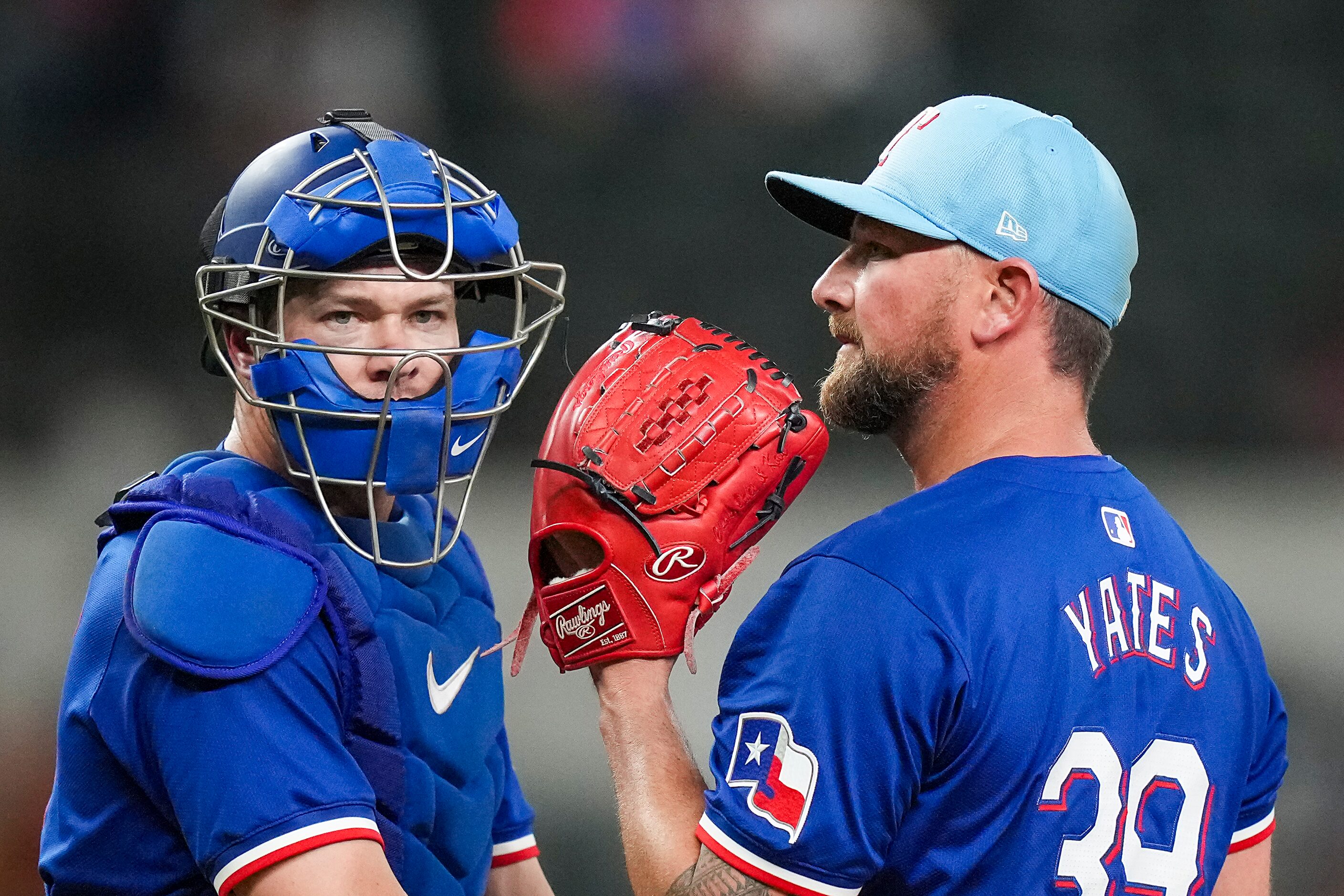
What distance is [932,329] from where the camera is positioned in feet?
5.39

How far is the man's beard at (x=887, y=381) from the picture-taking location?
1.64m

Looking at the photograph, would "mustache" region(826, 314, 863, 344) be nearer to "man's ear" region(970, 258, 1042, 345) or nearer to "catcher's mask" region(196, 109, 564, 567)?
"man's ear" region(970, 258, 1042, 345)

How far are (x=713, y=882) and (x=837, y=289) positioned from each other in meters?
0.79

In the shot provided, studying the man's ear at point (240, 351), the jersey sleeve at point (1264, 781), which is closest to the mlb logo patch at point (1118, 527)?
the jersey sleeve at point (1264, 781)

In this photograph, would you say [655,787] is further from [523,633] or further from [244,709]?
[244,709]

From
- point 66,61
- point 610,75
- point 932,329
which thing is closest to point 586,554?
point 932,329

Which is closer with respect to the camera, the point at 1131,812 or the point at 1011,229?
the point at 1131,812

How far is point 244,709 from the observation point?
4.14ft

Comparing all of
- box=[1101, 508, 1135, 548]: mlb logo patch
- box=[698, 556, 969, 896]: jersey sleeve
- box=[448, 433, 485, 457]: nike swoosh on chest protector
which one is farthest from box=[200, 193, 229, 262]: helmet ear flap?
box=[1101, 508, 1135, 548]: mlb logo patch

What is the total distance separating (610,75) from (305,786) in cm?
394

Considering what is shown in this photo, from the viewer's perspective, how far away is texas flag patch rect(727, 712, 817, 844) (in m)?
1.41

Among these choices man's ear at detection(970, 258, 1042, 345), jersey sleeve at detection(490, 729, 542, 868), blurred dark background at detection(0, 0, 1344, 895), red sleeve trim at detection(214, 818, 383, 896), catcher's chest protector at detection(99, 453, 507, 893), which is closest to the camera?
red sleeve trim at detection(214, 818, 383, 896)

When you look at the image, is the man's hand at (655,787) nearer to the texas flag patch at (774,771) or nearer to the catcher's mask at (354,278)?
the texas flag patch at (774,771)

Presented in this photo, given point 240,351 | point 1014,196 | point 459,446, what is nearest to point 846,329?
point 1014,196
